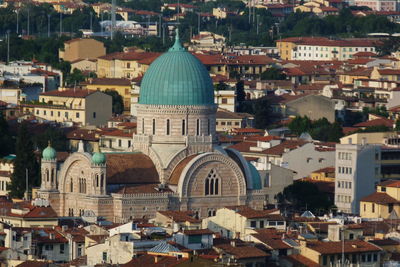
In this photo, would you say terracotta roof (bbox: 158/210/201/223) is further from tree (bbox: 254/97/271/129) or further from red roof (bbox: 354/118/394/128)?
tree (bbox: 254/97/271/129)

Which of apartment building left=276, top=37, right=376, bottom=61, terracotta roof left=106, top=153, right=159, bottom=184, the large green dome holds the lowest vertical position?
apartment building left=276, top=37, right=376, bottom=61

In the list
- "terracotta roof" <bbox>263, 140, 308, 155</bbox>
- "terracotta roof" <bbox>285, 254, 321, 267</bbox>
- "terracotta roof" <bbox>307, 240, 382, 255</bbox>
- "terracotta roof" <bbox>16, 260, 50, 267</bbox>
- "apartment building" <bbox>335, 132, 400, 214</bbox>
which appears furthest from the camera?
"terracotta roof" <bbox>263, 140, 308, 155</bbox>

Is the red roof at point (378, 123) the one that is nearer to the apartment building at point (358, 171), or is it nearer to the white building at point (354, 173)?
the apartment building at point (358, 171)

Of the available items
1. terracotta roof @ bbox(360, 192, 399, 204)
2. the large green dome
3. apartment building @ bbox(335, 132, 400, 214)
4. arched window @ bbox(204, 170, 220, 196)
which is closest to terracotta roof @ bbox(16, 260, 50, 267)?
arched window @ bbox(204, 170, 220, 196)

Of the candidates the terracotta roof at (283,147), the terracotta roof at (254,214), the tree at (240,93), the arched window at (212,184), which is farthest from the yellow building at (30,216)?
the tree at (240,93)

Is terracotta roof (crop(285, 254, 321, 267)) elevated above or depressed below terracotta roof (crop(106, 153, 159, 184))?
below

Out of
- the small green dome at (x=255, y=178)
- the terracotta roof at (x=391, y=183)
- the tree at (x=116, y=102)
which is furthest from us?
the tree at (x=116, y=102)

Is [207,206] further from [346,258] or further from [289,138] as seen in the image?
[289,138]
